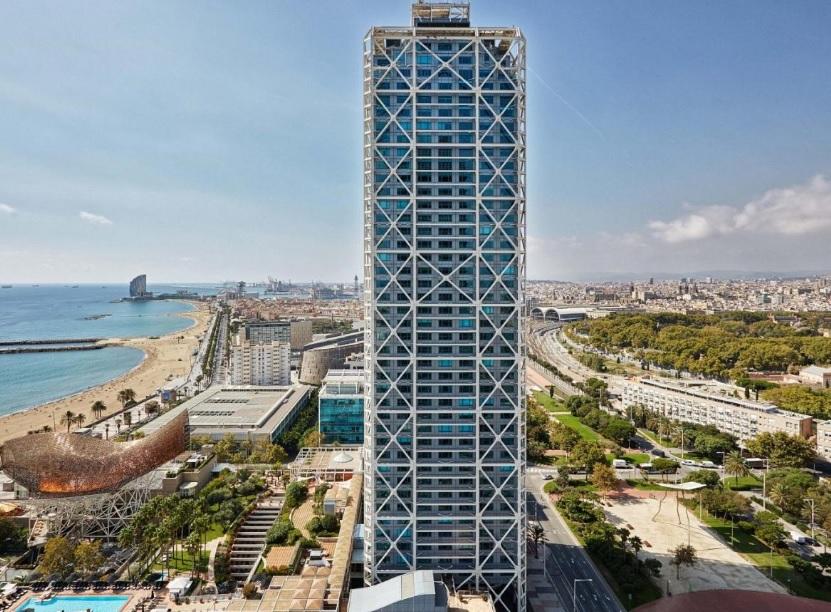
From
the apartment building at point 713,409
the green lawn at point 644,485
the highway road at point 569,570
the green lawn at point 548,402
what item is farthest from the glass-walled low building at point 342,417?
the apartment building at point 713,409

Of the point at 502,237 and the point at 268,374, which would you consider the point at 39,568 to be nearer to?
the point at 502,237

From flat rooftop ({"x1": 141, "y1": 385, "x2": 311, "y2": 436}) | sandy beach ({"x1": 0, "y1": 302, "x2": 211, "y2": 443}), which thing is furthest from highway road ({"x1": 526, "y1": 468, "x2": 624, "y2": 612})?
sandy beach ({"x1": 0, "y1": 302, "x2": 211, "y2": 443})

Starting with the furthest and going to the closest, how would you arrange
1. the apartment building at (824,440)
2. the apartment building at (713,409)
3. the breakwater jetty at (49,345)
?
1. the breakwater jetty at (49,345)
2. the apartment building at (713,409)
3. the apartment building at (824,440)

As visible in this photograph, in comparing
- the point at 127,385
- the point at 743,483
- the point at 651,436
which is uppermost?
the point at 127,385

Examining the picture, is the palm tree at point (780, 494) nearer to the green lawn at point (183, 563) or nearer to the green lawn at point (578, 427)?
the green lawn at point (578, 427)

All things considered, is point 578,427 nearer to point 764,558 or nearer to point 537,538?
point 764,558

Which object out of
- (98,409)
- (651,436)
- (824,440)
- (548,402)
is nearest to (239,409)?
(98,409)

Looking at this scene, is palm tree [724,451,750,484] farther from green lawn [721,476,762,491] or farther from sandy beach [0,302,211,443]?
sandy beach [0,302,211,443]

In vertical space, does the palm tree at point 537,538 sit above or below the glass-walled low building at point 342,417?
below
